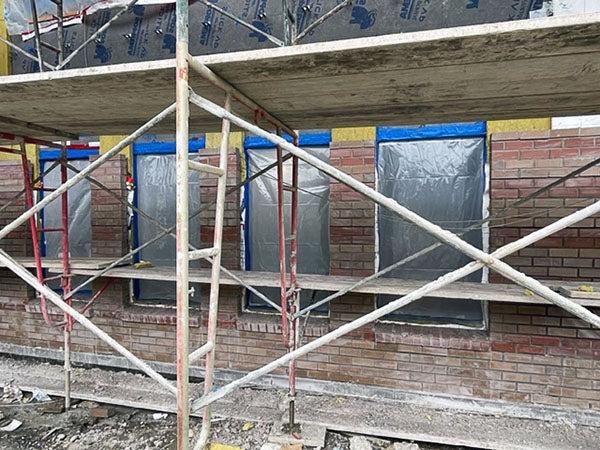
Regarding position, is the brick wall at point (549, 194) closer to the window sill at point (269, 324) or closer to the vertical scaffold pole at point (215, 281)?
the window sill at point (269, 324)

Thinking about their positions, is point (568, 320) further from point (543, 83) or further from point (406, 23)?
point (406, 23)

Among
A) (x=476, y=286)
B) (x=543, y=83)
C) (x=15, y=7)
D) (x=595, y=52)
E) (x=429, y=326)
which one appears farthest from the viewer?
(x=15, y=7)

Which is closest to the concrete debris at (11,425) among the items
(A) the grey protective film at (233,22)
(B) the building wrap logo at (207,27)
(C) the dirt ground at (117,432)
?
(C) the dirt ground at (117,432)

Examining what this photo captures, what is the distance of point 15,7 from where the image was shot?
4363mm

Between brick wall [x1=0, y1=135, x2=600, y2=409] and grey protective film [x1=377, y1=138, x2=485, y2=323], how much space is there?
20 cm

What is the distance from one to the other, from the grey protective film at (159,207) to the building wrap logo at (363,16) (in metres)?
2.35

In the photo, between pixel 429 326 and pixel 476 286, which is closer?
pixel 476 286

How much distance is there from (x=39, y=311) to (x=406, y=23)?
17.2ft

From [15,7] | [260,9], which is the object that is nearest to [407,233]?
[260,9]

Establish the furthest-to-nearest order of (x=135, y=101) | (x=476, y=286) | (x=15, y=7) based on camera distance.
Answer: (x=15, y=7) → (x=476, y=286) → (x=135, y=101)

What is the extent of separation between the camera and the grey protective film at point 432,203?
12.6ft

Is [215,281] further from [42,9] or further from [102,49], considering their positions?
[42,9]

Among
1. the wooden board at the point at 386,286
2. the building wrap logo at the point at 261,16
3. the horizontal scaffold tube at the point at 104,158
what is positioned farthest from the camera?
the building wrap logo at the point at 261,16

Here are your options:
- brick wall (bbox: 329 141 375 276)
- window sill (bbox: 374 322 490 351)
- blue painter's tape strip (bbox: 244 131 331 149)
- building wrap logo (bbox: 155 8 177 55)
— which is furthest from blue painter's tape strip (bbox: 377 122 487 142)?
building wrap logo (bbox: 155 8 177 55)
